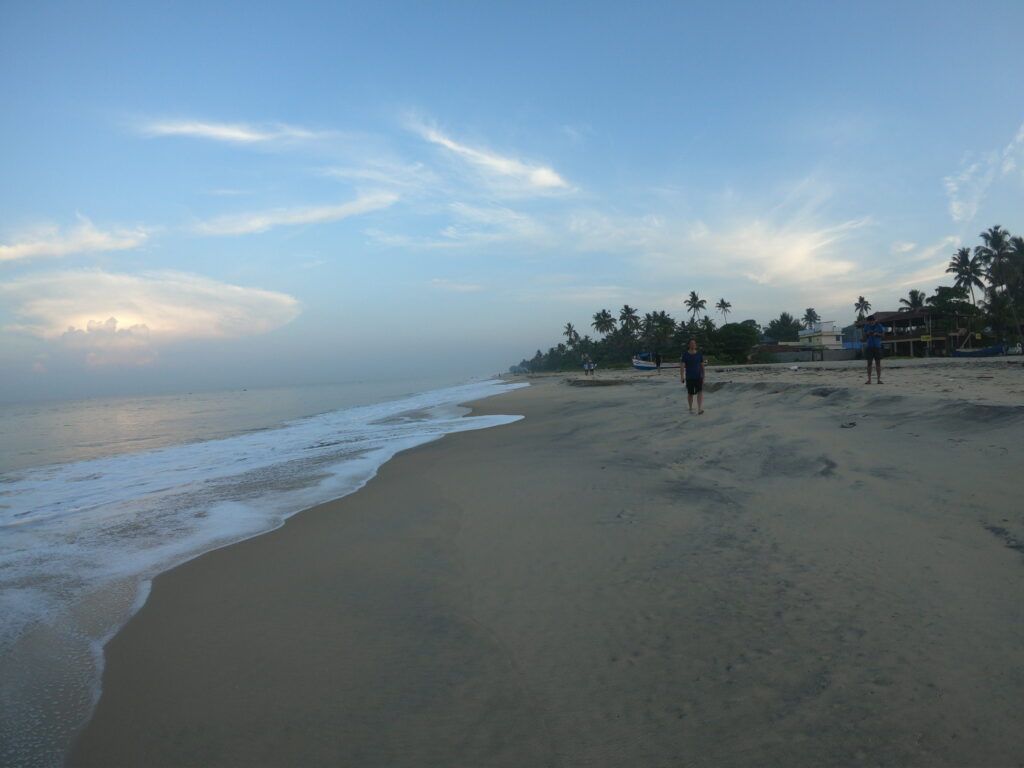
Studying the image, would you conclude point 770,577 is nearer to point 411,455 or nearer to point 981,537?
point 981,537

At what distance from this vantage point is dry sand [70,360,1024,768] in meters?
1.80

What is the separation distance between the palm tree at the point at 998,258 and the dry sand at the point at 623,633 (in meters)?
61.6

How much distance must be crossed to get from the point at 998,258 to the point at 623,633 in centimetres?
7003

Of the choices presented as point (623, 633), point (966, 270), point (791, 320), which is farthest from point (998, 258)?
point (623, 633)

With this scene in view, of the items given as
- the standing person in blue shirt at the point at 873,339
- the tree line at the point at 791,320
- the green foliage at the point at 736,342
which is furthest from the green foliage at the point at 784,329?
the standing person in blue shirt at the point at 873,339

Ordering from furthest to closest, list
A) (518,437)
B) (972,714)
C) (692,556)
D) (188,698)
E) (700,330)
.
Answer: (700,330) → (518,437) → (692,556) → (188,698) → (972,714)

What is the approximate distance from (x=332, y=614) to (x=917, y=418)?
677 cm

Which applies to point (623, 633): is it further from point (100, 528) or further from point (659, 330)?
point (659, 330)

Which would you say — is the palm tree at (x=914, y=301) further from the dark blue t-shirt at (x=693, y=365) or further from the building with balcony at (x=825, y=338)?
the dark blue t-shirt at (x=693, y=365)

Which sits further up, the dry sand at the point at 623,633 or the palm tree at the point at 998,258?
the palm tree at the point at 998,258

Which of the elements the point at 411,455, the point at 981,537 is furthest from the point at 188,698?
the point at 411,455

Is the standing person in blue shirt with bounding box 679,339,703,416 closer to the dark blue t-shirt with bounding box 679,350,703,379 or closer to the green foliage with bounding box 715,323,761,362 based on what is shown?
the dark blue t-shirt with bounding box 679,350,703,379

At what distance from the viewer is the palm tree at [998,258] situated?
160 feet

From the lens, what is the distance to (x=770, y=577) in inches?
112
